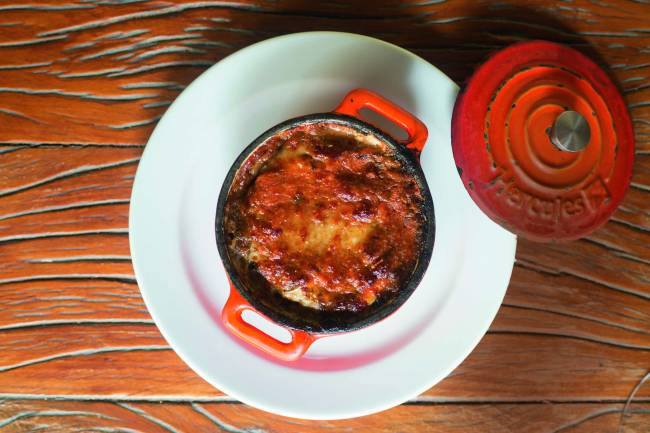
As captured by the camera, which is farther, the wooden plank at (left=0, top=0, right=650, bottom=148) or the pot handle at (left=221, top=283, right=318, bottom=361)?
the wooden plank at (left=0, top=0, right=650, bottom=148)

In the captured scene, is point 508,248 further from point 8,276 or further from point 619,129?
point 8,276

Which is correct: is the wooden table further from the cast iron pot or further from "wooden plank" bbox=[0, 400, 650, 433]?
the cast iron pot

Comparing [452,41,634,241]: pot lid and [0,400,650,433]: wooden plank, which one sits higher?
[452,41,634,241]: pot lid

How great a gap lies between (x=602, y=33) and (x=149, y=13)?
145 centimetres

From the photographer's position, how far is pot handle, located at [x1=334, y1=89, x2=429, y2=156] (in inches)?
56.9

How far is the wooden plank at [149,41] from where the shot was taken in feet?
5.74

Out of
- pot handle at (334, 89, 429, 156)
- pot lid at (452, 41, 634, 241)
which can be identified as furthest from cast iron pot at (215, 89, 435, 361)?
pot lid at (452, 41, 634, 241)

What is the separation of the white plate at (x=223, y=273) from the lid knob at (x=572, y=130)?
31 cm

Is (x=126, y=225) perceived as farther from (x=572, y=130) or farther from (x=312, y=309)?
(x=572, y=130)

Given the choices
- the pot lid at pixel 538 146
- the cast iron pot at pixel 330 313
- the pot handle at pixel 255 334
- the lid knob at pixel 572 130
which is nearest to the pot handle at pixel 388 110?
the cast iron pot at pixel 330 313

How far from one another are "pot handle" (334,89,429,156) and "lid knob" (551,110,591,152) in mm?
336

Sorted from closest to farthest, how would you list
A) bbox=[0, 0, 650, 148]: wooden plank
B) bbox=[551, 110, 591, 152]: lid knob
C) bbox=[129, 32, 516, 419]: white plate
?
1. bbox=[551, 110, 591, 152]: lid knob
2. bbox=[129, 32, 516, 419]: white plate
3. bbox=[0, 0, 650, 148]: wooden plank

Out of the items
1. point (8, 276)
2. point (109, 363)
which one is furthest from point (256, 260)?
point (8, 276)

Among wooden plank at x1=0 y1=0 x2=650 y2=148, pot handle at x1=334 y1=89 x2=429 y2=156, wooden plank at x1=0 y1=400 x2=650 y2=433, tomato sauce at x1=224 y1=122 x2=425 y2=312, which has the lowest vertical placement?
wooden plank at x1=0 y1=400 x2=650 y2=433
